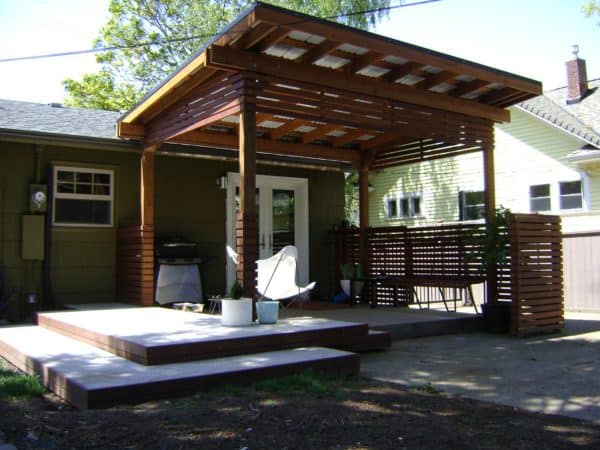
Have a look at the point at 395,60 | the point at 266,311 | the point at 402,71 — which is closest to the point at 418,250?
the point at 402,71

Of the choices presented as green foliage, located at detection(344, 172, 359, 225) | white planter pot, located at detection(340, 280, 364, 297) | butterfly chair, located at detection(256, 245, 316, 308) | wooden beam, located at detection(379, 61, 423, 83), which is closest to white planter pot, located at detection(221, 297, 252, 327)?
butterfly chair, located at detection(256, 245, 316, 308)

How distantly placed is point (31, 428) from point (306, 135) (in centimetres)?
673

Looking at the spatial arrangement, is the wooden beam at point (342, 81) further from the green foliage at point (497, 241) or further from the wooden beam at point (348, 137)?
the wooden beam at point (348, 137)

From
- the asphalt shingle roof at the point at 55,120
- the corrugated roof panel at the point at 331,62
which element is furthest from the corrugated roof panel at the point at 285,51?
the asphalt shingle roof at the point at 55,120

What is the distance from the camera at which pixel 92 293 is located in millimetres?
8617

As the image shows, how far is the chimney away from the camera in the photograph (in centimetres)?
1614

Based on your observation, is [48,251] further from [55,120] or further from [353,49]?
[353,49]

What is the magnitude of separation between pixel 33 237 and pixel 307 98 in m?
4.21

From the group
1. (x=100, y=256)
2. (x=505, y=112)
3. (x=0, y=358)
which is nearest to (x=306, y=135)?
(x=505, y=112)

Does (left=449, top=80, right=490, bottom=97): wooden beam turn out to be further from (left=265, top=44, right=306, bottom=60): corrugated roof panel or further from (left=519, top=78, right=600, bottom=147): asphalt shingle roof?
(left=519, top=78, right=600, bottom=147): asphalt shingle roof

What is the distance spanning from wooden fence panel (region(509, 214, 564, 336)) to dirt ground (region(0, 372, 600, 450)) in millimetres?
3829

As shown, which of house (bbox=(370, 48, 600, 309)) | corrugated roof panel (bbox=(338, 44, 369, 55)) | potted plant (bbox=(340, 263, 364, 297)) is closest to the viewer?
corrugated roof panel (bbox=(338, 44, 369, 55))

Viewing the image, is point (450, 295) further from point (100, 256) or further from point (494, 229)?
point (100, 256)

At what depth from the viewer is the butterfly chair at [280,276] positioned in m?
7.09
